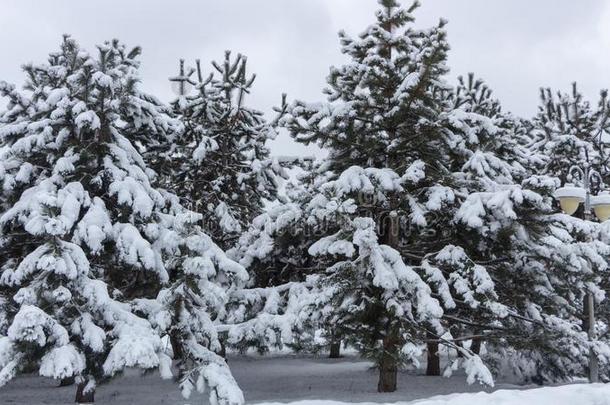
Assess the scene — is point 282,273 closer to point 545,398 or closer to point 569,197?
point 569,197

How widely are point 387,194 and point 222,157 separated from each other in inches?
259

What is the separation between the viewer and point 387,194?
12.9m

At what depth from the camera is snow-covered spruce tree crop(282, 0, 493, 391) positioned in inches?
434

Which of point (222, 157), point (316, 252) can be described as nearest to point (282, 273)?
point (316, 252)

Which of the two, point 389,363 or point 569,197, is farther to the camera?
point 389,363

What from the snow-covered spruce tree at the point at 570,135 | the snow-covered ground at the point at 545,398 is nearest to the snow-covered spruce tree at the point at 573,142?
the snow-covered spruce tree at the point at 570,135

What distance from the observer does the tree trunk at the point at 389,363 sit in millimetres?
11079

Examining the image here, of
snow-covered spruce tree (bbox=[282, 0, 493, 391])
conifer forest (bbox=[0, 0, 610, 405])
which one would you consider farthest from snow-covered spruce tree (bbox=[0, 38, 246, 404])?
snow-covered spruce tree (bbox=[282, 0, 493, 391])

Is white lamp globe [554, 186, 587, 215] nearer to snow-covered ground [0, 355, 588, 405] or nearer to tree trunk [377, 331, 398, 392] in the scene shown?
snow-covered ground [0, 355, 588, 405]

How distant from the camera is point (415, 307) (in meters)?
11.4

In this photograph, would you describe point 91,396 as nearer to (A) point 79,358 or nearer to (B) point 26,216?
(A) point 79,358

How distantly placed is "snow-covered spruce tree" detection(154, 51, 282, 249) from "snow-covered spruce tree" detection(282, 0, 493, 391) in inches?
142

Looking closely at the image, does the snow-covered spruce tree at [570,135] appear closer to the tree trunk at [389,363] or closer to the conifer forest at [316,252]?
the conifer forest at [316,252]

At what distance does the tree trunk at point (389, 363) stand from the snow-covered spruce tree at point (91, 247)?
123 inches
